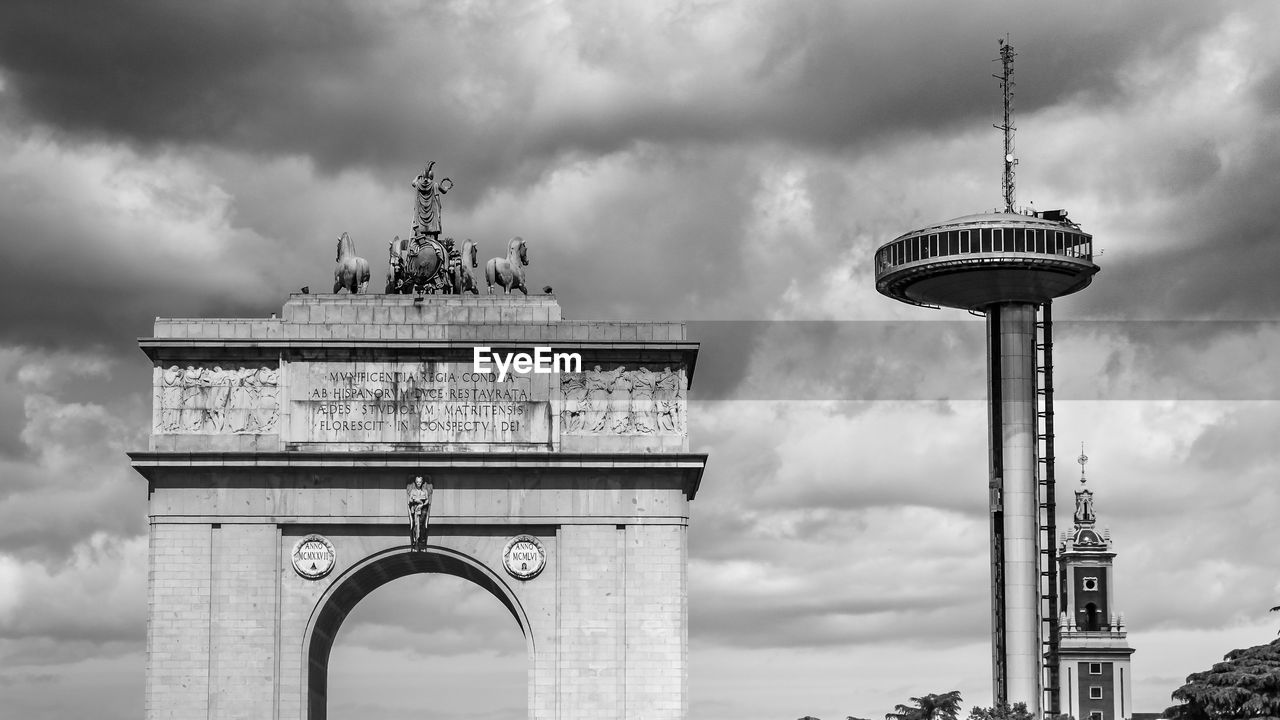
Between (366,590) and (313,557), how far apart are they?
420 centimetres

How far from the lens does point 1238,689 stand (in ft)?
239

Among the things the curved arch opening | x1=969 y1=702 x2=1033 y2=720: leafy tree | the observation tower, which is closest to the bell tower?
the curved arch opening

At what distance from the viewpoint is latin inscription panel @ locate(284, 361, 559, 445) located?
2840 inches

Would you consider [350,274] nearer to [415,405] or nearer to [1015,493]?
[415,405]

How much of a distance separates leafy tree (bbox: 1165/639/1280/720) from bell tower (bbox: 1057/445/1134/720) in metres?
103

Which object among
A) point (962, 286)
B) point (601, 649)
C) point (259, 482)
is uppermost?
point (962, 286)

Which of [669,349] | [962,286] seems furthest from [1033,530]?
[669,349]

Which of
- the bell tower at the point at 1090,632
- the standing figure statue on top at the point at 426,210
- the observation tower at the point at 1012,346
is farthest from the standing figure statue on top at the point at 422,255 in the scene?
the bell tower at the point at 1090,632

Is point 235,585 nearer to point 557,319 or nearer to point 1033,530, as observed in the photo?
point 557,319

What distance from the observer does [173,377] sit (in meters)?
72.5

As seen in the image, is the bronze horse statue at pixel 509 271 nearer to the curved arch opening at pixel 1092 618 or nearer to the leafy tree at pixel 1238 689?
the leafy tree at pixel 1238 689

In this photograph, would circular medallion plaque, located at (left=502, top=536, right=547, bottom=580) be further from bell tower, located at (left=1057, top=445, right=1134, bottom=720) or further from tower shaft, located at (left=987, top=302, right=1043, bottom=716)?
bell tower, located at (left=1057, top=445, right=1134, bottom=720)

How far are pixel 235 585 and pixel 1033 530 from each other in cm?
6863

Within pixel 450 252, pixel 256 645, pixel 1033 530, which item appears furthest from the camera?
pixel 1033 530
